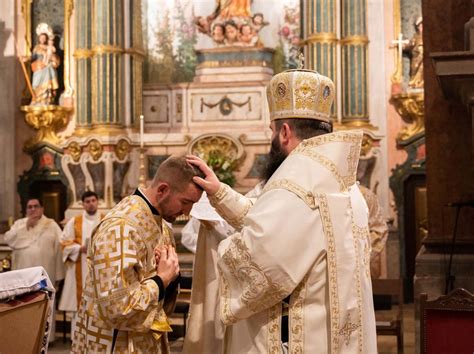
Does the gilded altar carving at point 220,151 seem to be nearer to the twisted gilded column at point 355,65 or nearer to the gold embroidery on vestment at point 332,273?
the twisted gilded column at point 355,65

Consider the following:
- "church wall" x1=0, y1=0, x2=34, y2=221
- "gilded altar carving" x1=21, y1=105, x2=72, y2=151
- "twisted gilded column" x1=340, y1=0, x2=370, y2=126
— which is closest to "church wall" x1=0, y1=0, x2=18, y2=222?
"church wall" x1=0, y1=0, x2=34, y2=221

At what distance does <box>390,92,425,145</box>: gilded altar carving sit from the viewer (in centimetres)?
1180

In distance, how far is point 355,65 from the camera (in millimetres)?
11969

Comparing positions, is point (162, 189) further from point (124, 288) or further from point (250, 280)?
point (250, 280)

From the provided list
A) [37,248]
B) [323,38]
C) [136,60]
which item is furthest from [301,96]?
[136,60]

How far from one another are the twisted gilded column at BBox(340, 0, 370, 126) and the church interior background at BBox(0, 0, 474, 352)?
15 millimetres

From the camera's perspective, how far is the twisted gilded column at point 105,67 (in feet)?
41.4

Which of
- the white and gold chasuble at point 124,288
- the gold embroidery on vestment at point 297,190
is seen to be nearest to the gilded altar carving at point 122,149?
the white and gold chasuble at point 124,288

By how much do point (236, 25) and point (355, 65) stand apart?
201cm

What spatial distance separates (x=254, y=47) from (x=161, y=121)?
180 centimetres

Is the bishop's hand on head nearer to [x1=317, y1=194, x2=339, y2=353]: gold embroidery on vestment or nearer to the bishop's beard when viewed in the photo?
the bishop's beard

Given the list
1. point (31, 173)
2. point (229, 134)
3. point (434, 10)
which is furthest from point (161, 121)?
point (434, 10)

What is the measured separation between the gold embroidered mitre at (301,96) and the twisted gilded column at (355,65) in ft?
27.3

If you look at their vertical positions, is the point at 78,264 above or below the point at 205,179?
below
